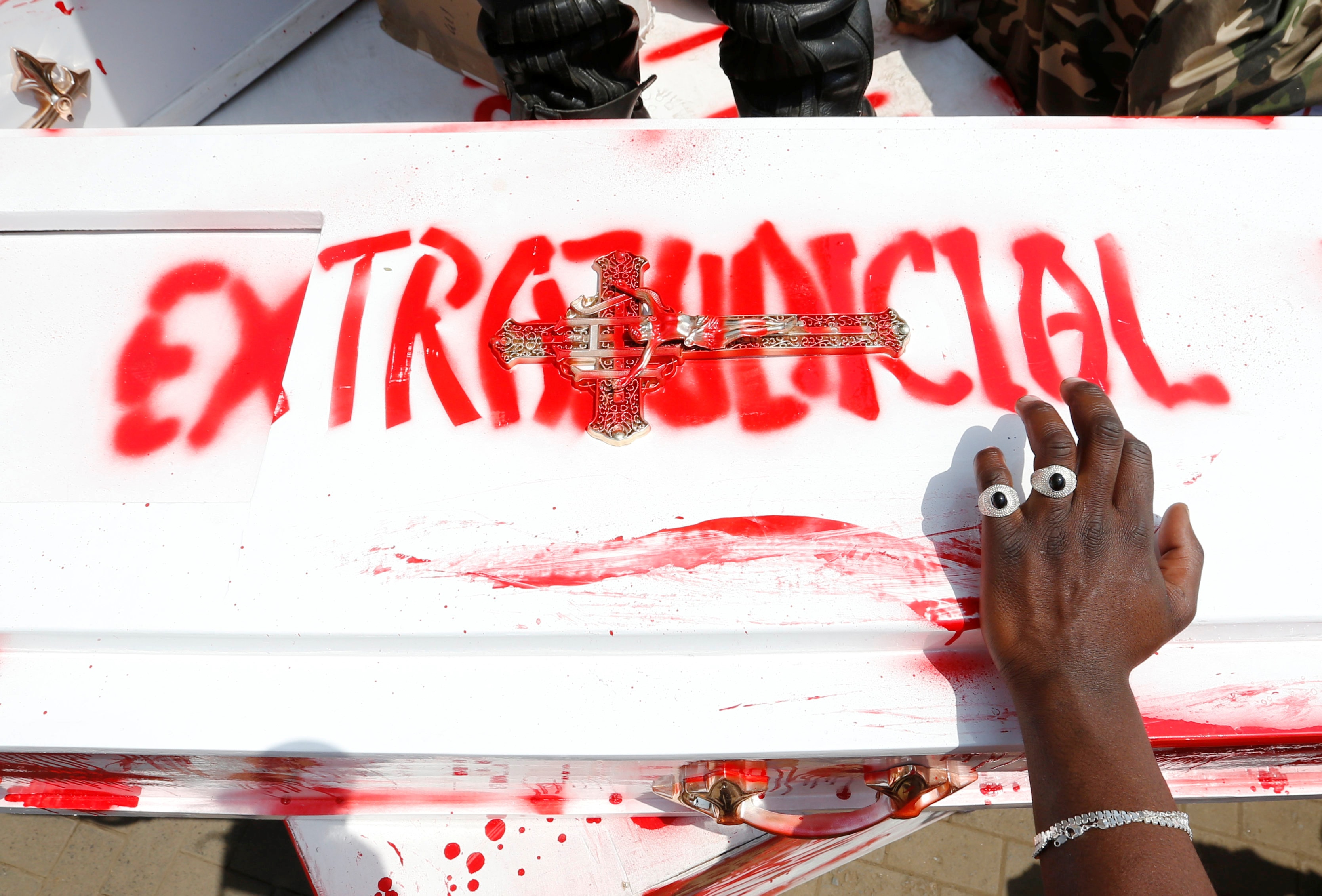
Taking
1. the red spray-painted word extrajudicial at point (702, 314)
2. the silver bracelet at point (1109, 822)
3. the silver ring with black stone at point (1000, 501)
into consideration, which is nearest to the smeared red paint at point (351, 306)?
A: the red spray-painted word extrajudicial at point (702, 314)

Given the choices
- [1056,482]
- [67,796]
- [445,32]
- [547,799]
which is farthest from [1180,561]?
[445,32]

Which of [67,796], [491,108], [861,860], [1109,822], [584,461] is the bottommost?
[861,860]

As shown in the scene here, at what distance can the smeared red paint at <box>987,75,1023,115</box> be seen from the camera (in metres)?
1.89

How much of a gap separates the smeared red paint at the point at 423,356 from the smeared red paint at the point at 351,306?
5 centimetres

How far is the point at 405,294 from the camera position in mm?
1105

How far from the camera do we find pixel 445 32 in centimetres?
189

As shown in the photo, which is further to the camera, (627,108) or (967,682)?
(627,108)

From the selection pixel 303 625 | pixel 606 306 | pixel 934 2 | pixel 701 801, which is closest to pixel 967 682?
pixel 701 801

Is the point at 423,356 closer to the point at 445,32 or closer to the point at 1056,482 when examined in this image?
the point at 1056,482

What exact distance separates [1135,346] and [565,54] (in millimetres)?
1043

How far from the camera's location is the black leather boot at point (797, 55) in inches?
53.5

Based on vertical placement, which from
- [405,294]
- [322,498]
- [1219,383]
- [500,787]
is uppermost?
[405,294]

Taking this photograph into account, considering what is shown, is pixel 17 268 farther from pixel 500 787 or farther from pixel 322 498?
pixel 500 787

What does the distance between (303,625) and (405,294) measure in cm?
46
